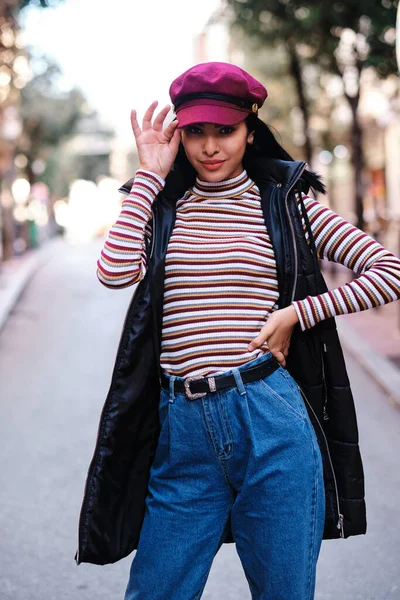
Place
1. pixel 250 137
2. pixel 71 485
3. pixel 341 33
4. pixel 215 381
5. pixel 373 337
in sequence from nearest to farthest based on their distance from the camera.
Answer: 1. pixel 215 381
2. pixel 250 137
3. pixel 71 485
4. pixel 373 337
5. pixel 341 33

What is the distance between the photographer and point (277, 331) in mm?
2145

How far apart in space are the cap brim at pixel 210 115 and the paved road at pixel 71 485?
7.22 ft

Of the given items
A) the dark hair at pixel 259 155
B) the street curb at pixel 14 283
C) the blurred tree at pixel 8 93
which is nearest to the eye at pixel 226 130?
the dark hair at pixel 259 155

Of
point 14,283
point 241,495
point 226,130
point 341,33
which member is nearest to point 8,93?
point 14,283

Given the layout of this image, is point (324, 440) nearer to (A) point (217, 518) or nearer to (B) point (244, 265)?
(A) point (217, 518)

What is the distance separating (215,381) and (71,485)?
3.14m

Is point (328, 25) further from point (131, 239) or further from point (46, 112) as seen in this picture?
point (46, 112)

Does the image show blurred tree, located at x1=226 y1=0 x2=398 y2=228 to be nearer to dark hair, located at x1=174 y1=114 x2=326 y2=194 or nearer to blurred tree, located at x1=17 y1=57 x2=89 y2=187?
dark hair, located at x1=174 y1=114 x2=326 y2=194

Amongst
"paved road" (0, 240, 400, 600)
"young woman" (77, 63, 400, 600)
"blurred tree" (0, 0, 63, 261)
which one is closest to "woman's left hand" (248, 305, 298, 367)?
"young woman" (77, 63, 400, 600)

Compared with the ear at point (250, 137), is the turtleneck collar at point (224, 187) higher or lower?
lower

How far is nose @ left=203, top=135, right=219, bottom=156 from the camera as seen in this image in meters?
2.20

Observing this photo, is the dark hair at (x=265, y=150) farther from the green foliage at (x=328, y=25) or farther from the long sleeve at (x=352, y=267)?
the green foliage at (x=328, y=25)

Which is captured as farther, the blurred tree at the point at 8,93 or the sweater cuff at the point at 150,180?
the blurred tree at the point at 8,93

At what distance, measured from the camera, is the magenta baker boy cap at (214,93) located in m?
2.14
